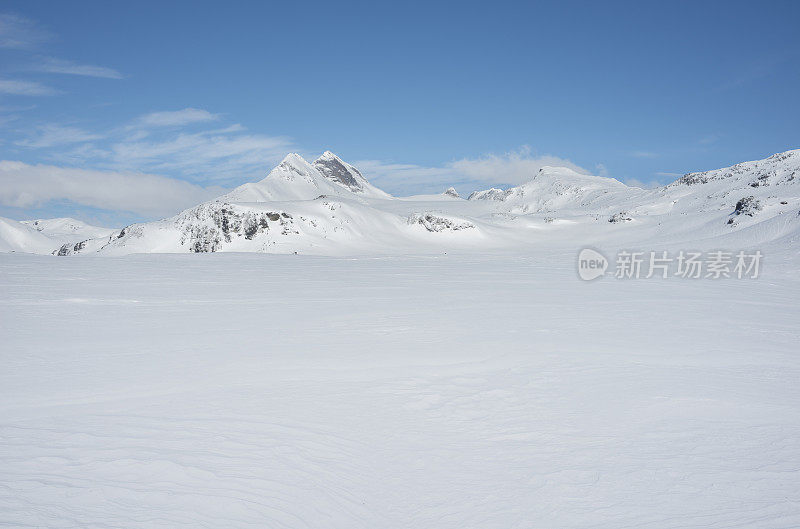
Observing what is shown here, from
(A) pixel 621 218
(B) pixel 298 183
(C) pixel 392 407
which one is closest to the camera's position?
(C) pixel 392 407

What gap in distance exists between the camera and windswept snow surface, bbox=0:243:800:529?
161 inches

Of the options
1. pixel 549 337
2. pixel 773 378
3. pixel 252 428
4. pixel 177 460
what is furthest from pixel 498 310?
pixel 177 460

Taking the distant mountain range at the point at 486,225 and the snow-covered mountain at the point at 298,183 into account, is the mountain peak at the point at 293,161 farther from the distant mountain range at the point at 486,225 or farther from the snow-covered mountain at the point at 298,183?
the distant mountain range at the point at 486,225

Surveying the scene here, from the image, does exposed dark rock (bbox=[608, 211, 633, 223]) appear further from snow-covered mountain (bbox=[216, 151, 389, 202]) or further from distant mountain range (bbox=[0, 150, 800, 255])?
snow-covered mountain (bbox=[216, 151, 389, 202])

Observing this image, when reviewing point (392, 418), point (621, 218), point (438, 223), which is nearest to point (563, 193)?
point (621, 218)

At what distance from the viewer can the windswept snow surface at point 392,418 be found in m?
4.09

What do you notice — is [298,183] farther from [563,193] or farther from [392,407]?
[392,407]

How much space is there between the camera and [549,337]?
9719 millimetres

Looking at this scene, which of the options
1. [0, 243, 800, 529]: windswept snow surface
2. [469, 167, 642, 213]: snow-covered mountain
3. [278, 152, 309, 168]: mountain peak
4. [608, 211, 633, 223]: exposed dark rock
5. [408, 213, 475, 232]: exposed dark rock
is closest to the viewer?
[0, 243, 800, 529]: windswept snow surface

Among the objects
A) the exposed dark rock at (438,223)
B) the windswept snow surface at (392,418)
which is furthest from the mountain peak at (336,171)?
the windswept snow surface at (392,418)

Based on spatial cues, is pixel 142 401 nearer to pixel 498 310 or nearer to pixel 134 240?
pixel 498 310

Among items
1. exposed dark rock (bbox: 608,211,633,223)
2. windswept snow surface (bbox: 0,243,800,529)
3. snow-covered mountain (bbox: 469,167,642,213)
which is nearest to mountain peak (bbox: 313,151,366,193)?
snow-covered mountain (bbox: 469,167,642,213)

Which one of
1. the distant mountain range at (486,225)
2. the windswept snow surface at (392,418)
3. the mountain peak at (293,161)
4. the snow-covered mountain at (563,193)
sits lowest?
the windswept snow surface at (392,418)

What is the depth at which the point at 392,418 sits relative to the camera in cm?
582
